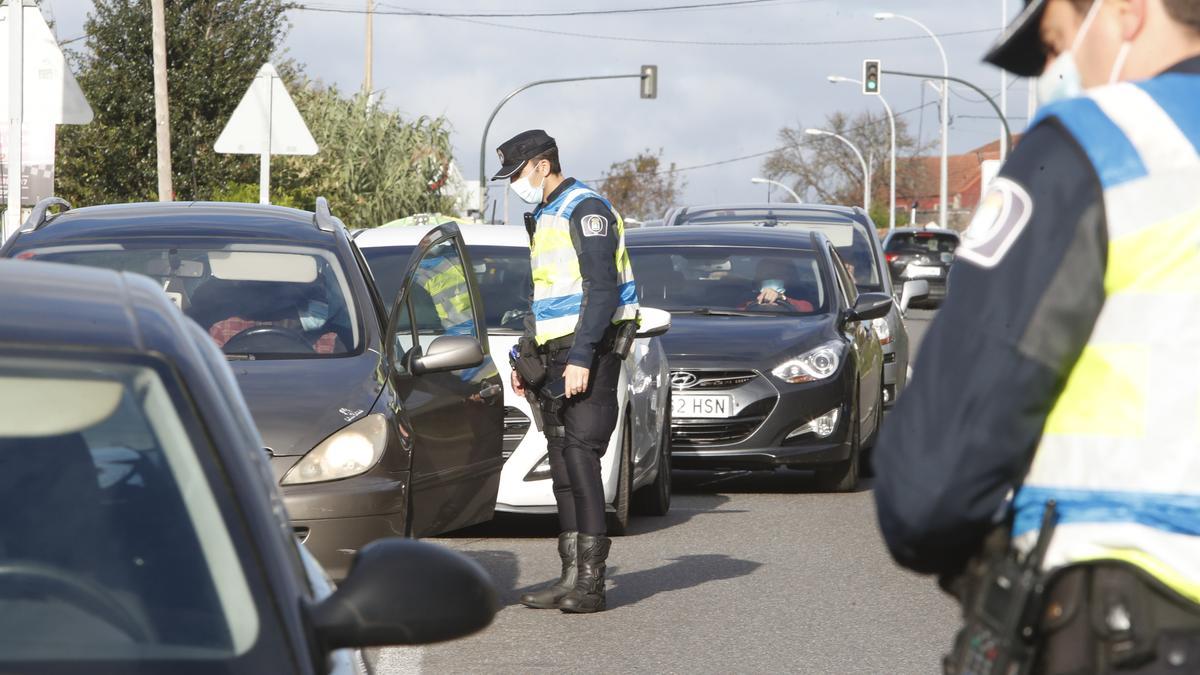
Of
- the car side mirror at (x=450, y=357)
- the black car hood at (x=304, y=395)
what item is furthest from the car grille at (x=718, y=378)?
the black car hood at (x=304, y=395)

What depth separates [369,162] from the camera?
41.0 metres

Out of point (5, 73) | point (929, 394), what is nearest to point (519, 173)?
point (929, 394)

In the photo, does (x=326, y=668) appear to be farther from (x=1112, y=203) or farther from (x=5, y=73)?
(x=5, y=73)

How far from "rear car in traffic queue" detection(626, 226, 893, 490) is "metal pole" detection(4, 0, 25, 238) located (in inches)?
156

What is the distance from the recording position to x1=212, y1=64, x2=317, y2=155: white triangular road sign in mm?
16094

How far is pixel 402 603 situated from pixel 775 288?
10.5 meters

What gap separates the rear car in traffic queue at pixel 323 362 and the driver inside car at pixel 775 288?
4406 millimetres

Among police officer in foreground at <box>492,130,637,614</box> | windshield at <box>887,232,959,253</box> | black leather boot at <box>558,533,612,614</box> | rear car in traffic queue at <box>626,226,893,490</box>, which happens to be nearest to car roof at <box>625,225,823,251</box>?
rear car in traffic queue at <box>626,226,893,490</box>

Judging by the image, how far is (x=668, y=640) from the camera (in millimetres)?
7582

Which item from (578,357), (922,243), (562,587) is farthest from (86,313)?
(922,243)

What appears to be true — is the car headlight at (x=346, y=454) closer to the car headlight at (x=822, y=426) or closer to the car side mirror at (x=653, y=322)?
the car side mirror at (x=653, y=322)

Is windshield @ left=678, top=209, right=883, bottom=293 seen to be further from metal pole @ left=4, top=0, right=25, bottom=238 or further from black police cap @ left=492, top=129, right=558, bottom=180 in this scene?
black police cap @ left=492, top=129, right=558, bottom=180

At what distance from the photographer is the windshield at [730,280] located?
517 inches

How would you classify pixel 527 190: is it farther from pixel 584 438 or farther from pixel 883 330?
pixel 883 330
